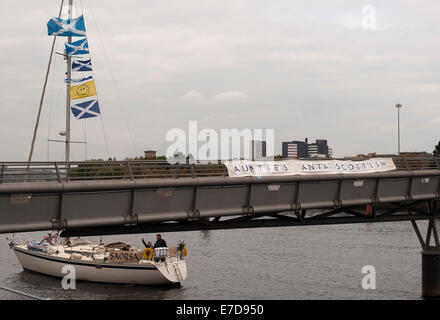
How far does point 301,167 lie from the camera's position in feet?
87.2

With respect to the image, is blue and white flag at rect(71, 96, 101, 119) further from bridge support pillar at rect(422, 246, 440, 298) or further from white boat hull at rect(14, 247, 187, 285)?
bridge support pillar at rect(422, 246, 440, 298)

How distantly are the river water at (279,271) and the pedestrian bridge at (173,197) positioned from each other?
25.7 feet

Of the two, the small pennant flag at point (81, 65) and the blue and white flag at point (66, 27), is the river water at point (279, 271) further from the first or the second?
the blue and white flag at point (66, 27)

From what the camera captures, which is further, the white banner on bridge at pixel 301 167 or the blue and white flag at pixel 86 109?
the blue and white flag at pixel 86 109

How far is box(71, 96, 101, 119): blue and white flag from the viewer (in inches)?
1293

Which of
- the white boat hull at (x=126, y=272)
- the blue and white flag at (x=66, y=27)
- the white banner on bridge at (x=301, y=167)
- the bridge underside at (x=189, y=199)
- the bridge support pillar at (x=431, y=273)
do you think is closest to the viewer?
the bridge underside at (x=189, y=199)

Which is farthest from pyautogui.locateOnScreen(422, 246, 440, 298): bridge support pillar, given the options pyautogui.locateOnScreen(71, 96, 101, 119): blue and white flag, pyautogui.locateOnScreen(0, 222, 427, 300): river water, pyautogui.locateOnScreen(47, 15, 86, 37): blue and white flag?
pyautogui.locateOnScreen(47, 15, 86, 37): blue and white flag

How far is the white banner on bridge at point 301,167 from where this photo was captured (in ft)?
81.1

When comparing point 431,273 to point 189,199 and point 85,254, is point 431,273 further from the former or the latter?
point 85,254

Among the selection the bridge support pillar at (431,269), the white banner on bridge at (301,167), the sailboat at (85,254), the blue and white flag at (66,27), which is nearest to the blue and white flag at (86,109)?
the sailboat at (85,254)

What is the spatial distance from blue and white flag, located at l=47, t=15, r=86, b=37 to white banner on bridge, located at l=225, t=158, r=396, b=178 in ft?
48.8

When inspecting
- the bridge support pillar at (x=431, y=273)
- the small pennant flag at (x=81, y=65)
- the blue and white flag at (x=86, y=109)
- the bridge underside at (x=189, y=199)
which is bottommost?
the bridge support pillar at (x=431, y=273)

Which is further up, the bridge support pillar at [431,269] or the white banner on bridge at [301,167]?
the white banner on bridge at [301,167]

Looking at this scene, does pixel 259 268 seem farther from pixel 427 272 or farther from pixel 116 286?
pixel 427 272
